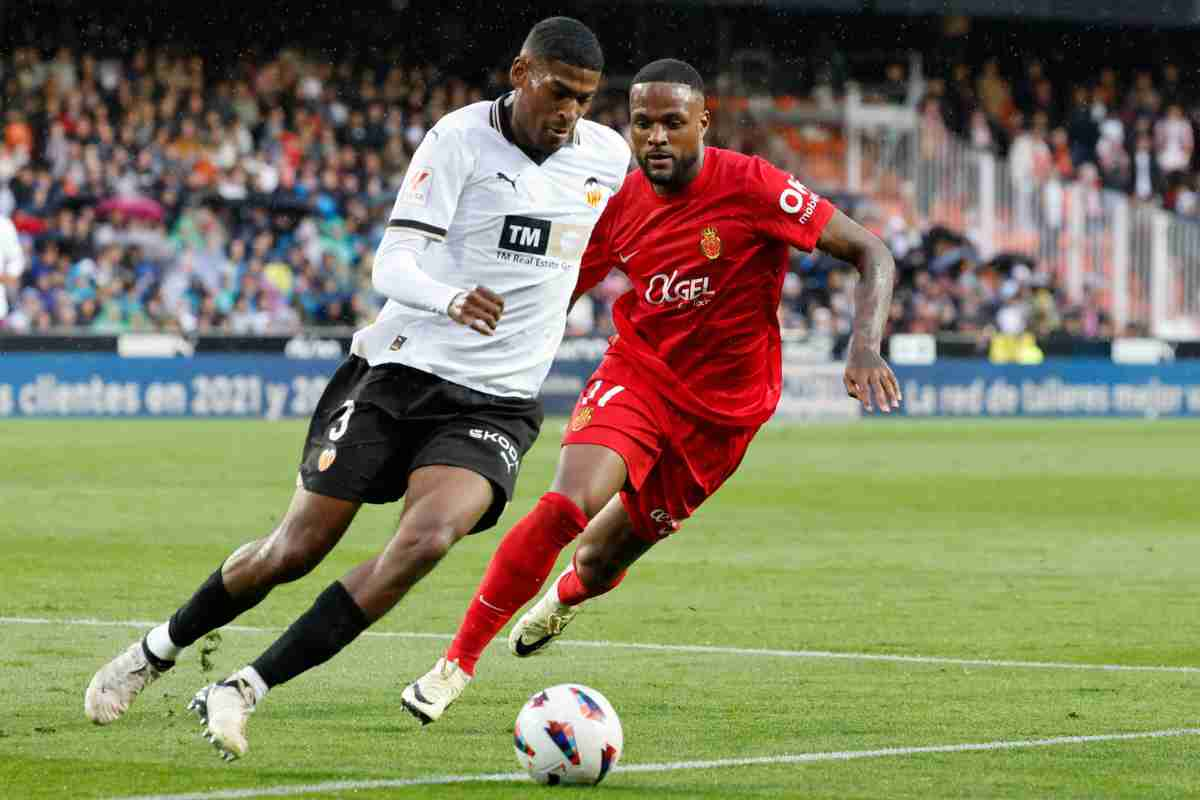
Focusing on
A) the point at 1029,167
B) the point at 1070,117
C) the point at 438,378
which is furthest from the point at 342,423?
the point at 1070,117

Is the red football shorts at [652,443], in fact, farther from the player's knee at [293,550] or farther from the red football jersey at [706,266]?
the player's knee at [293,550]

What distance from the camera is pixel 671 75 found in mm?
7410

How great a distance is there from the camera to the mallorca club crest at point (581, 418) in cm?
743

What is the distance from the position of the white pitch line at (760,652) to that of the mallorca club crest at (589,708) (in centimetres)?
283

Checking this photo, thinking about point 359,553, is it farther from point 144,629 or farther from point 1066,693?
point 1066,693

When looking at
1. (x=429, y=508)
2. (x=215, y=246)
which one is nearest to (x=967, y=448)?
(x=215, y=246)

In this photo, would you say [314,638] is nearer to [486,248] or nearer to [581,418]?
[486,248]

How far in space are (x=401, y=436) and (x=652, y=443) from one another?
4.08 feet

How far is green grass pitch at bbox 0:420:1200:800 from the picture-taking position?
6016 mm

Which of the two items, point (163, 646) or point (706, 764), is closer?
point (706, 764)

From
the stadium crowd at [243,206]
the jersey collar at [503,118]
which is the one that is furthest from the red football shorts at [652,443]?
the stadium crowd at [243,206]

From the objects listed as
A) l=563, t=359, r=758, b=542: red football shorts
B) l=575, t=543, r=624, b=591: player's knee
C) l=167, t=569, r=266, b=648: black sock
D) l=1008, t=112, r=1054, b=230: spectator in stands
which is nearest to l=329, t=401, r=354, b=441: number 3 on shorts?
l=167, t=569, r=266, b=648: black sock

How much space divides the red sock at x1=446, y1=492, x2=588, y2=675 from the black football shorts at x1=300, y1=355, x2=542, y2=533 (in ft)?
0.82

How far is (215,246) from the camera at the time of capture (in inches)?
1166
